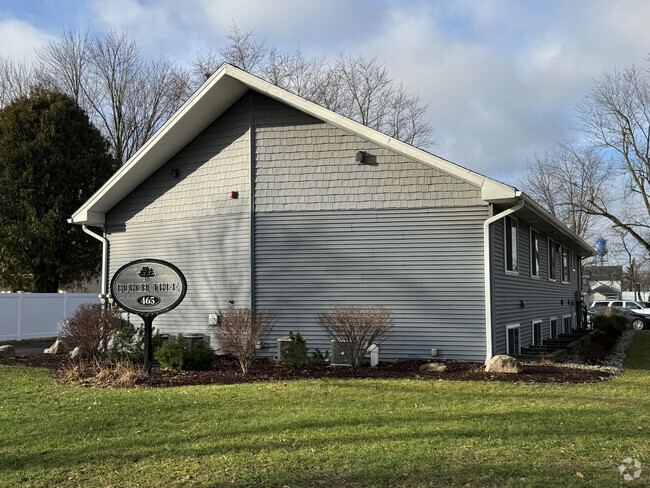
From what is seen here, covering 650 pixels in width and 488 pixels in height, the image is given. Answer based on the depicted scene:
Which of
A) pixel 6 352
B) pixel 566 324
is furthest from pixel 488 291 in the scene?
pixel 566 324

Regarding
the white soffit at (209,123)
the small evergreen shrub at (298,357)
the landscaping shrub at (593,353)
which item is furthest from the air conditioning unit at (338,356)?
the landscaping shrub at (593,353)

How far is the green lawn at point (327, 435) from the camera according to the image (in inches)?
203

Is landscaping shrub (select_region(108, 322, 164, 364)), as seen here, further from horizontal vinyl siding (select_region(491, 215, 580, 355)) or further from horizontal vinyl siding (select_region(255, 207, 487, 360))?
horizontal vinyl siding (select_region(491, 215, 580, 355))

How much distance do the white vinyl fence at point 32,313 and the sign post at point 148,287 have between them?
39.7 ft

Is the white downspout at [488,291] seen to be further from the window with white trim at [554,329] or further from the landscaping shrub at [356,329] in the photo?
the window with white trim at [554,329]

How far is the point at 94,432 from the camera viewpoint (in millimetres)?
6801

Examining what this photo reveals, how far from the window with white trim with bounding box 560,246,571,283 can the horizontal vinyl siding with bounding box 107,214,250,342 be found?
13.2 meters

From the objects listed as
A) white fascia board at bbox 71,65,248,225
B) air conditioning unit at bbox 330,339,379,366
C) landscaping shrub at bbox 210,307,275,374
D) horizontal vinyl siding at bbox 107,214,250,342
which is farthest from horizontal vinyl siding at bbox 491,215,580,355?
white fascia board at bbox 71,65,248,225

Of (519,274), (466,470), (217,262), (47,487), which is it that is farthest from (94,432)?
(519,274)

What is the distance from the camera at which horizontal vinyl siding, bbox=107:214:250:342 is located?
44.0 feet

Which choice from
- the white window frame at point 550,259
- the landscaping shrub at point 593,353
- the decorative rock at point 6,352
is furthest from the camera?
the white window frame at point 550,259

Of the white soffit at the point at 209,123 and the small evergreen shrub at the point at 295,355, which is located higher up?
the white soffit at the point at 209,123

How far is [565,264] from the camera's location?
2253cm

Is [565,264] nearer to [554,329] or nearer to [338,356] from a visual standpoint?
[554,329]
